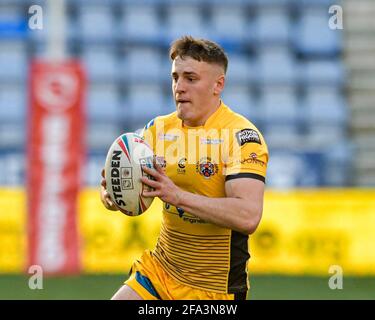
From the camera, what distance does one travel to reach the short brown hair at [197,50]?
5.41 metres

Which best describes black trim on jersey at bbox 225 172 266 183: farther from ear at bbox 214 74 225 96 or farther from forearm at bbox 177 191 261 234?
ear at bbox 214 74 225 96

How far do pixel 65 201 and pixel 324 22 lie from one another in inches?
339

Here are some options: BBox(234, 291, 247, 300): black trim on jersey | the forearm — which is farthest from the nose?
BBox(234, 291, 247, 300): black trim on jersey

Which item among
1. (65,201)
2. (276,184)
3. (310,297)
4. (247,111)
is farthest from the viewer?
(247,111)

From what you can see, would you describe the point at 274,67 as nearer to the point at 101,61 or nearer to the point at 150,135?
the point at 101,61

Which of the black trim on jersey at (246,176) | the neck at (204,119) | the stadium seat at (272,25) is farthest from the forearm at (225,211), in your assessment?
the stadium seat at (272,25)

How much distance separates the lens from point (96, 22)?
1900 cm

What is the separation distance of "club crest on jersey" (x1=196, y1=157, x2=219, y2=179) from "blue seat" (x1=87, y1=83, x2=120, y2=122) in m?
12.7

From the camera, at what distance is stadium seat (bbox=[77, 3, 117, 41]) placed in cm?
1900

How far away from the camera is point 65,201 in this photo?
12.9 m

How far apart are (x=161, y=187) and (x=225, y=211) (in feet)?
1.26

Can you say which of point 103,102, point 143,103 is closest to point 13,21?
point 103,102

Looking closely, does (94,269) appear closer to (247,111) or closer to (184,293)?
(247,111)

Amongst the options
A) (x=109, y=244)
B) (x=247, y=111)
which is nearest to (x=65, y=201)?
(x=109, y=244)
